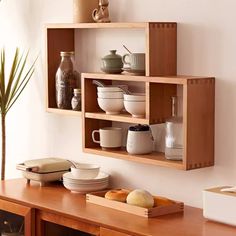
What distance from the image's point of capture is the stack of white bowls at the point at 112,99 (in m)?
3.41

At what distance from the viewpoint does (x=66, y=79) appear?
3709mm

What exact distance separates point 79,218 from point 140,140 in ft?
1.58

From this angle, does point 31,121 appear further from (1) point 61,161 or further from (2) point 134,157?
(2) point 134,157

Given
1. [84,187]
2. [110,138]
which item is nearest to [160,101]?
[110,138]

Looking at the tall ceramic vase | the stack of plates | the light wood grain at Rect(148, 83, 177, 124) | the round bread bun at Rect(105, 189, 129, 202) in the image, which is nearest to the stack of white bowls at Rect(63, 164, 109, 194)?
the stack of plates

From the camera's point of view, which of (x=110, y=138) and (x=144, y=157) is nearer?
(x=144, y=157)

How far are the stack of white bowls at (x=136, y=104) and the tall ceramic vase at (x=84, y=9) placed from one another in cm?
51

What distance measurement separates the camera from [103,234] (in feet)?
9.96

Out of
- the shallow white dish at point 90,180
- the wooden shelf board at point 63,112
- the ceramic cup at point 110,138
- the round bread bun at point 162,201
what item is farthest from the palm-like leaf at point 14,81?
the round bread bun at point 162,201

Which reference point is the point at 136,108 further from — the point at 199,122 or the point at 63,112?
the point at 63,112

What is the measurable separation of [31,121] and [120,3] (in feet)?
3.26

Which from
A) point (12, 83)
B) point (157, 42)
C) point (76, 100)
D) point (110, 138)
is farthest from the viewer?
point (12, 83)

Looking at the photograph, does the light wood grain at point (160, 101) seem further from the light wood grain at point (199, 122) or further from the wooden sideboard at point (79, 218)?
the wooden sideboard at point (79, 218)

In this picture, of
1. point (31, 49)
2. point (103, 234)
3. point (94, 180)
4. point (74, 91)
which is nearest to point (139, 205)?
point (103, 234)
